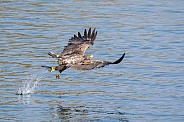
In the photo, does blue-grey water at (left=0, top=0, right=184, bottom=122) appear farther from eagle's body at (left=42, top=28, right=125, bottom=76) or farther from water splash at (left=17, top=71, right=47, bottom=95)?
eagle's body at (left=42, top=28, right=125, bottom=76)

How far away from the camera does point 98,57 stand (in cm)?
1688

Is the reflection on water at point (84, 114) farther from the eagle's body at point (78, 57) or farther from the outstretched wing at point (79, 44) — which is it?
the outstretched wing at point (79, 44)

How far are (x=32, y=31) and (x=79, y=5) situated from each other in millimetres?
3698

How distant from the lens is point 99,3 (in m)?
23.1

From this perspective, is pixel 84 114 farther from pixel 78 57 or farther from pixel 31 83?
pixel 31 83

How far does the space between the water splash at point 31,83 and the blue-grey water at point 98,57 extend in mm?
29

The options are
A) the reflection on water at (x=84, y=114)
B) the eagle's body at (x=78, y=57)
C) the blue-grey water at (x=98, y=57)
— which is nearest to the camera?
the eagle's body at (x=78, y=57)

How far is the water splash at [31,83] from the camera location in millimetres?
13917

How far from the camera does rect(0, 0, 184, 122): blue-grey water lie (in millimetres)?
12594

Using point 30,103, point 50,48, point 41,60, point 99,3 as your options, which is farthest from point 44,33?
point 30,103

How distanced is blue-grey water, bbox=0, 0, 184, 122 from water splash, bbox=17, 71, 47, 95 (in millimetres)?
29

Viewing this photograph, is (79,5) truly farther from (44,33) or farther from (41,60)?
(41,60)

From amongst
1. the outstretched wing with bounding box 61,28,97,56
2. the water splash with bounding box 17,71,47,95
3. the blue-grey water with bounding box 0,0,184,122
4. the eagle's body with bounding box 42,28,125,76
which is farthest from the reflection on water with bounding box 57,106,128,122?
the water splash with bounding box 17,71,47,95

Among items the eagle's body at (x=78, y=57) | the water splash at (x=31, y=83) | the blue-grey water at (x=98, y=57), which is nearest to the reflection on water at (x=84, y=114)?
the blue-grey water at (x=98, y=57)
